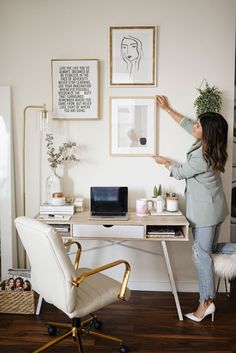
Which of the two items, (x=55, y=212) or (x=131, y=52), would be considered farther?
(x=131, y=52)

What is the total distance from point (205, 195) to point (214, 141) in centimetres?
40

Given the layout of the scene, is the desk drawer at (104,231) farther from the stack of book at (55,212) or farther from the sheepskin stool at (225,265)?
the sheepskin stool at (225,265)

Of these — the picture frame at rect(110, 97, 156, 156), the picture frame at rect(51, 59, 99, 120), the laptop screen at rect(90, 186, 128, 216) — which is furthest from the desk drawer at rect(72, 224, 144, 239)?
the picture frame at rect(51, 59, 99, 120)

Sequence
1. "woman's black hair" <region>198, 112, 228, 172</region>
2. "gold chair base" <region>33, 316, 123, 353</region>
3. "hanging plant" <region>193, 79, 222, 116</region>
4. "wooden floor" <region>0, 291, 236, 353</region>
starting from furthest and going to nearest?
"hanging plant" <region>193, 79, 222, 116</region> < "woman's black hair" <region>198, 112, 228, 172</region> < "wooden floor" <region>0, 291, 236, 353</region> < "gold chair base" <region>33, 316, 123, 353</region>

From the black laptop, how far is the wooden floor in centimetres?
80

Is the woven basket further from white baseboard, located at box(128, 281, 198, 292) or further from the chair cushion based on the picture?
white baseboard, located at box(128, 281, 198, 292)

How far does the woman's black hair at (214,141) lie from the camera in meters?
2.44

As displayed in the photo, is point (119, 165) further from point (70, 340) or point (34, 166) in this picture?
point (70, 340)

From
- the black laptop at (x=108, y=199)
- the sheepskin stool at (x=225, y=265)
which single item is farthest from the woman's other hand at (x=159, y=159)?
the sheepskin stool at (x=225, y=265)

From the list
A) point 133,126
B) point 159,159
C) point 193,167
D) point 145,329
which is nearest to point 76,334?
point 145,329

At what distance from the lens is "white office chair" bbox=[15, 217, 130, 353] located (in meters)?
1.87

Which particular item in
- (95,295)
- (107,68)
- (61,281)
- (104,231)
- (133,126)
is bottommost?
(95,295)

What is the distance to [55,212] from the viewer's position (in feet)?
9.04

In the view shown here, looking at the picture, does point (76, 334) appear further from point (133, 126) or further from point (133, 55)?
point (133, 55)
